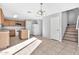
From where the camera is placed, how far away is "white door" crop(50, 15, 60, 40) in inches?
212

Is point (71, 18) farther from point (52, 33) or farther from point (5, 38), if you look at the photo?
point (52, 33)

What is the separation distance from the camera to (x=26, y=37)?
2.94 m

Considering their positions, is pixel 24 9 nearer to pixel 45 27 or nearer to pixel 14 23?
pixel 14 23

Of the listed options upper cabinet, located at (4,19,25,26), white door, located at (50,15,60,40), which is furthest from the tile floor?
white door, located at (50,15,60,40)

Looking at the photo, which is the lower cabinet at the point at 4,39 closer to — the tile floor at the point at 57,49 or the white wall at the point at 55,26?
the tile floor at the point at 57,49

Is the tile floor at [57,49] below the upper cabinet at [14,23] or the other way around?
below

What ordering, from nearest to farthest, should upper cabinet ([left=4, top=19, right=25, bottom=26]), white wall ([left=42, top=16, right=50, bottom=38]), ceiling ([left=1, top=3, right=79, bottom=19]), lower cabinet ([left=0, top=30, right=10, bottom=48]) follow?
upper cabinet ([left=4, top=19, right=25, bottom=26]), ceiling ([left=1, top=3, right=79, bottom=19]), lower cabinet ([left=0, top=30, right=10, bottom=48]), white wall ([left=42, top=16, right=50, bottom=38])

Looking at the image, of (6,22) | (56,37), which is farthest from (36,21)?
(56,37)

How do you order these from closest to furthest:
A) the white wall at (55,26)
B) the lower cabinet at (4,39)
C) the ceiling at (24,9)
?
1. the ceiling at (24,9)
2. the lower cabinet at (4,39)
3. the white wall at (55,26)

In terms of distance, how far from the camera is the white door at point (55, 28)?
17.6 feet

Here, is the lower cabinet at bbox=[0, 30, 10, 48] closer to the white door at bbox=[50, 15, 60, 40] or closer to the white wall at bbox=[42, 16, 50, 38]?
the white wall at bbox=[42, 16, 50, 38]

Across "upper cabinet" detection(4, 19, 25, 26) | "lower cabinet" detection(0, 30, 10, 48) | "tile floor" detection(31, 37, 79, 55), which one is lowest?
"tile floor" detection(31, 37, 79, 55)

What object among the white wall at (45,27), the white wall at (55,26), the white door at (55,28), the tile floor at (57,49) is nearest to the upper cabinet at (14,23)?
the tile floor at (57,49)

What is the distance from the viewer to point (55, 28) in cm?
560
